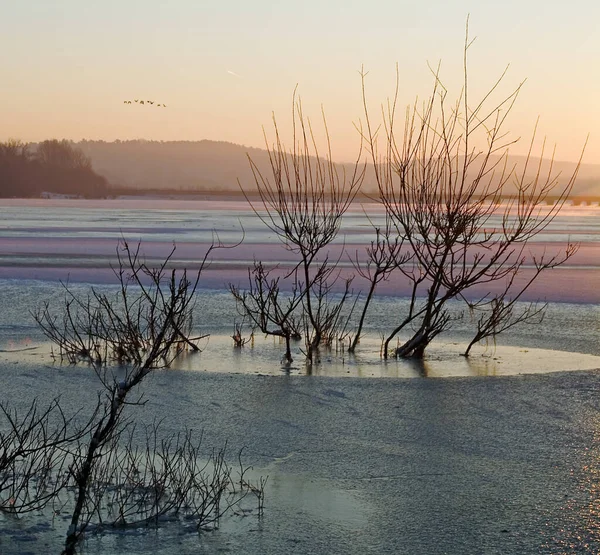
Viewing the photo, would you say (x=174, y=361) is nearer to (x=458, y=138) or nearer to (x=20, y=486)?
(x=458, y=138)

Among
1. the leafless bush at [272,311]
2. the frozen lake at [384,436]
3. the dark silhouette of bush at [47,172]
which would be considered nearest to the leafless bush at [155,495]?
the frozen lake at [384,436]

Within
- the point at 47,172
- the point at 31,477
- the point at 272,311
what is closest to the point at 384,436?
the point at 31,477

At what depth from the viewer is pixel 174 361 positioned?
10.1 m

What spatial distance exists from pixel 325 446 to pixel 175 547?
2.18m

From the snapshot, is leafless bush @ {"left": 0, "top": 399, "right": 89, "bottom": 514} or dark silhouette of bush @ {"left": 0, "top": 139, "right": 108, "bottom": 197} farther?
dark silhouette of bush @ {"left": 0, "top": 139, "right": 108, "bottom": 197}

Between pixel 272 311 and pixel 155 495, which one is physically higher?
pixel 155 495

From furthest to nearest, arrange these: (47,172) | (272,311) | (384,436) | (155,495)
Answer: (47,172), (272,311), (384,436), (155,495)

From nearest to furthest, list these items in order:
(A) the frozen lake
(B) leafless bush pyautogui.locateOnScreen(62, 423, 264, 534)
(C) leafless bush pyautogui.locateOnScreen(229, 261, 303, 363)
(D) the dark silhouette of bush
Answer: (A) the frozen lake
(B) leafless bush pyautogui.locateOnScreen(62, 423, 264, 534)
(C) leafless bush pyautogui.locateOnScreen(229, 261, 303, 363)
(D) the dark silhouette of bush

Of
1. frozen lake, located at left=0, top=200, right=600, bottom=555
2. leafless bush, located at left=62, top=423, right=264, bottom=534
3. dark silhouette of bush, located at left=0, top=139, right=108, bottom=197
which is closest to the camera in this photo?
frozen lake, located at left=0, top=200, right=600, bottom=555

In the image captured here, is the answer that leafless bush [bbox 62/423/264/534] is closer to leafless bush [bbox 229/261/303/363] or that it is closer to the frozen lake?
the frozen lake

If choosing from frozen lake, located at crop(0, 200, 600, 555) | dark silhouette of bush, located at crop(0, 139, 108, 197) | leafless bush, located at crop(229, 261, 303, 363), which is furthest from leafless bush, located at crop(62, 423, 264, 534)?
dark silhouette of bush, located at crop(0, 139, 108, 197)

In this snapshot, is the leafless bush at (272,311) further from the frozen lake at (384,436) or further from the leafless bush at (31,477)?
the leafless bush at (31,477)

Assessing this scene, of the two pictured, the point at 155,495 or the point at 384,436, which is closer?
the point at 155,495

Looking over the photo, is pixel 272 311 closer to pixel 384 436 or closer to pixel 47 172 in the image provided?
pixel 384 436
